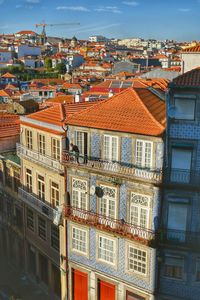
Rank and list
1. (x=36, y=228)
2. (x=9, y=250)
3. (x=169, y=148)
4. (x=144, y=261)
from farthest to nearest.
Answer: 1. (x=9, y=250)
2. (x=36, y=228)
3. (x=144, y=261)
4. (x=169, y=148)

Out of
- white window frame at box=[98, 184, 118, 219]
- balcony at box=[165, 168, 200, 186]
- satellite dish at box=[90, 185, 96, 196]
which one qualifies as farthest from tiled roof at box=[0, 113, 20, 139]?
balcony at box=[165, 168, 200, 186]

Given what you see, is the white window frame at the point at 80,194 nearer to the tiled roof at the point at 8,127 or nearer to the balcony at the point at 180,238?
the balcony at the point at 180,238

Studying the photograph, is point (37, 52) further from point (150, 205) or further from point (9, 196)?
point (150, 205)

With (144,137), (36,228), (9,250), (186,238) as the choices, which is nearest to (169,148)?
(144,137)

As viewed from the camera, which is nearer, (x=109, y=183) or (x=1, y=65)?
(x=109, y=183)

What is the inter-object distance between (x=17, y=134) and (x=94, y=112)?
904 cm

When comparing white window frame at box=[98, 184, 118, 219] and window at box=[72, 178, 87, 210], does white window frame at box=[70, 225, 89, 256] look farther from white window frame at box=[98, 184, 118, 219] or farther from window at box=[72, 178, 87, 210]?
white window frame at box=[98, 184, 118, 219]

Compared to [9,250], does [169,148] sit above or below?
above

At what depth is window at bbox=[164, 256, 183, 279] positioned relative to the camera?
1576cm

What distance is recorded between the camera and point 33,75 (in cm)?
10294

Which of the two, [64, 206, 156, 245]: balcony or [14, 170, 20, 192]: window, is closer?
[64, 206, 156, 245]: balcony

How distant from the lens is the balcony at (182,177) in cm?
1467

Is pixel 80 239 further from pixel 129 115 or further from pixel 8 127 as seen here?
pixel 8 127

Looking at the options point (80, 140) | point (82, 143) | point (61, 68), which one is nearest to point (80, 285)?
point (82, 143)
